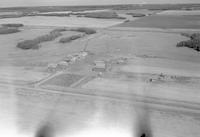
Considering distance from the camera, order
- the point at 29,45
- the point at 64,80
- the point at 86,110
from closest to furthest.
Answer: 1. the point at 86,110
2. the point at 64,80
3. the point at 29,45

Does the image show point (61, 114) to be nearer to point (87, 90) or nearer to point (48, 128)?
point (48, 128)

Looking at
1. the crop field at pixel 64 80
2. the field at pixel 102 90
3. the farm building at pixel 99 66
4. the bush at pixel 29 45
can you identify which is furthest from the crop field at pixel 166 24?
the crop field at pixel 64 80

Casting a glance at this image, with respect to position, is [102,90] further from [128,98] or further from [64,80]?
[64,80]

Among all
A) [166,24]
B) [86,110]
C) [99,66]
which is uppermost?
[99,66]

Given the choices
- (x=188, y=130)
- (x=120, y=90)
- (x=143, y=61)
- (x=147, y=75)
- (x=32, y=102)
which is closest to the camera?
(x=188, y=130)

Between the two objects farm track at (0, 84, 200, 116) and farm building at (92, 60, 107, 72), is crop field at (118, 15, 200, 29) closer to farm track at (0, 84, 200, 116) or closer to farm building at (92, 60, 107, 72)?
farm building at (92, 60, 107, 72)

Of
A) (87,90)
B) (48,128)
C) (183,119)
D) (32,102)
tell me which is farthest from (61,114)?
(183,119)

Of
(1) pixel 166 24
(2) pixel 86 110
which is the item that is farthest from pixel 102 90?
(1) pixel 166 24
